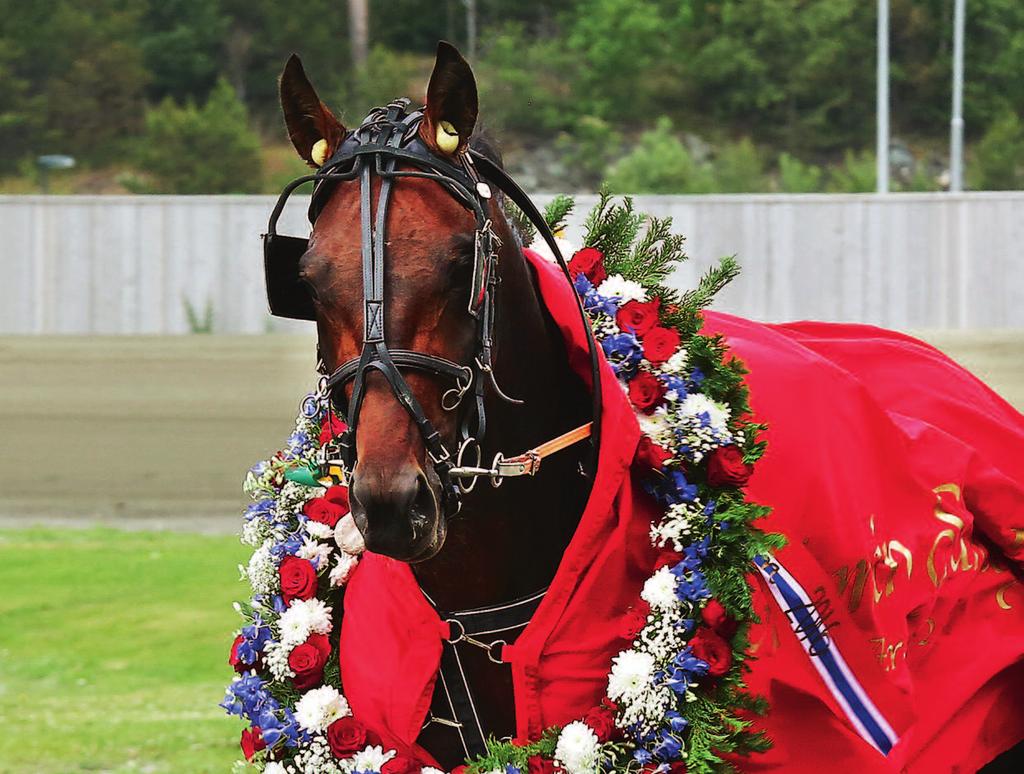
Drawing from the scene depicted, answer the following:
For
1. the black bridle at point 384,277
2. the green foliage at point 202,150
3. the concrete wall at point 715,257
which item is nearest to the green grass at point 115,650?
the black bridle at point 384,277

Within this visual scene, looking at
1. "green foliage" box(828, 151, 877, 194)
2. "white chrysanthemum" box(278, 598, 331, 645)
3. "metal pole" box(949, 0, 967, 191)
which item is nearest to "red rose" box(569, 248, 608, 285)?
"white chrysanthemum" box(278, 598, 331, 645)

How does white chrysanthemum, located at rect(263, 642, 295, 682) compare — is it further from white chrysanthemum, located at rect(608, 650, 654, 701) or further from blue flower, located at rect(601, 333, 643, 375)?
blue flower, located at rect(601, 333, 643, 375)

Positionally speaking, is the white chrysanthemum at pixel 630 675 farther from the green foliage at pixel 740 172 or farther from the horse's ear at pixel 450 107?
the green foliage at pixel 740 172

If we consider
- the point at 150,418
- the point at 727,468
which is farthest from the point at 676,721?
the point at 150,418

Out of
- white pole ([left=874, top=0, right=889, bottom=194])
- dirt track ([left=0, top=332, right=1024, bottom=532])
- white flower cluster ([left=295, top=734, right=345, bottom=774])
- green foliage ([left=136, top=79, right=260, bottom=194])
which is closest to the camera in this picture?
white flower cluster ([left=295, top=734, right=345, bottom=774])

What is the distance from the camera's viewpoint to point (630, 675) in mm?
2812

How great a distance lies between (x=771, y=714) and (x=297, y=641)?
3.14ft

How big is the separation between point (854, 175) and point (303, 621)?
20322mm

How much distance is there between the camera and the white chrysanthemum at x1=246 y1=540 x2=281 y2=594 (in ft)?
10.8

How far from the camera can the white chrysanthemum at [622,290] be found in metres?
3.25

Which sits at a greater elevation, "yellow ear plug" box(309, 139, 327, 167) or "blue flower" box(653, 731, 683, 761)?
"yellow ear plug" box(309, 139, 327, 167)

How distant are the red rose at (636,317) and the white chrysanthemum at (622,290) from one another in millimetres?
21

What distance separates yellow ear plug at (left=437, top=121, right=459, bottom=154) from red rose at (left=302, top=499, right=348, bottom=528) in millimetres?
964

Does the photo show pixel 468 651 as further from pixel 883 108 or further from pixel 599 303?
pixel 883 108
